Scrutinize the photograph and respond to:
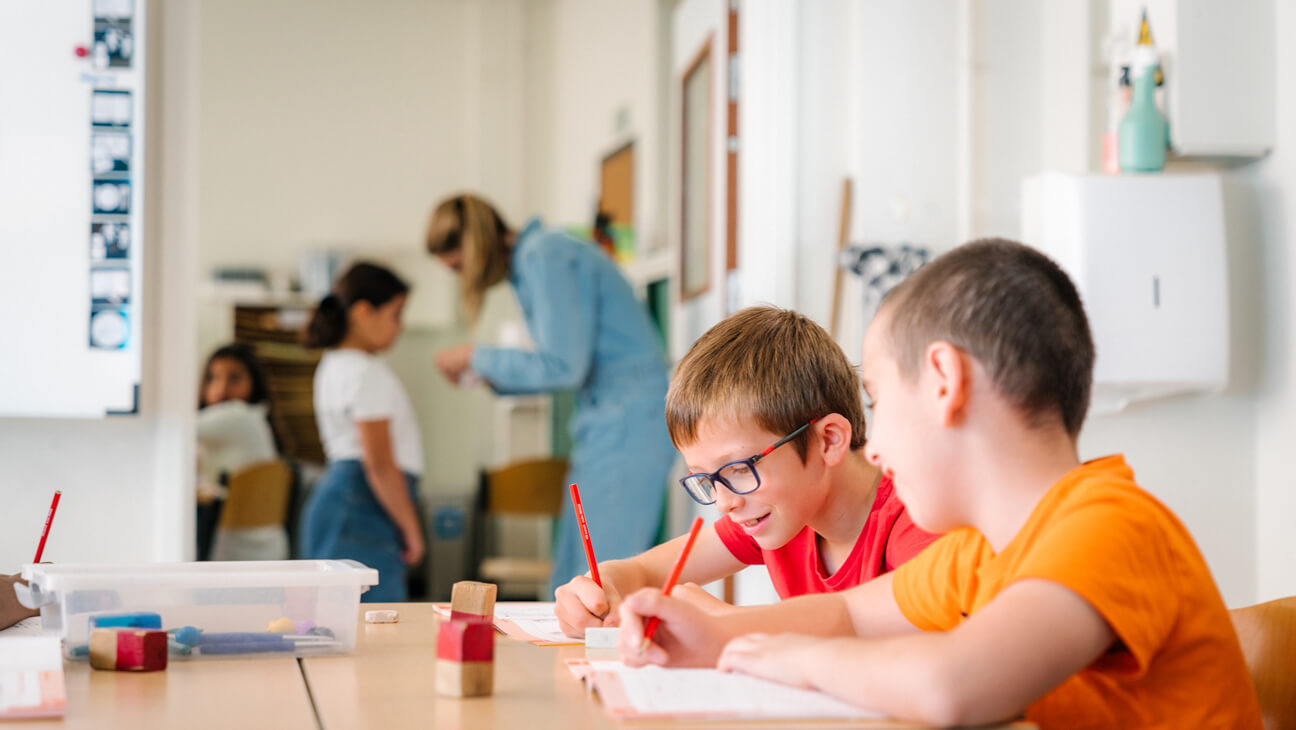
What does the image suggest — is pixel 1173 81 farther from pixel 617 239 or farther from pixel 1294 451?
pixel 617 239

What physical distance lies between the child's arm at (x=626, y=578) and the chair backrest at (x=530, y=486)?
2843 millimetres

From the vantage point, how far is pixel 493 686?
0.93m

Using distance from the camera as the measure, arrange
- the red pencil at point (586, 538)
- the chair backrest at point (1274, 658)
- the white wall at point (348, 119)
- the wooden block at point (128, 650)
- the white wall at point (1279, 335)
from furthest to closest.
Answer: the white wall at point (348, 119) → the white wall at point (1279, 335) → the red pencil at point (586, 538) → the chair backrest at point (1274, 658) → the wooden block at point (128, 650)

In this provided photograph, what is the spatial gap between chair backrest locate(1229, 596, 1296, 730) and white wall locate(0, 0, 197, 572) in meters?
1.89

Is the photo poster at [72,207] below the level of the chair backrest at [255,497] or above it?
above

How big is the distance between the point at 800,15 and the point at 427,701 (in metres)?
2.22

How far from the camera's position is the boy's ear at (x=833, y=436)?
4.44ft

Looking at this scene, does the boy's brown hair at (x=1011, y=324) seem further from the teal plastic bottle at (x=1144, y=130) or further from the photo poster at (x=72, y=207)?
the photo poster at (x=72, y=207)

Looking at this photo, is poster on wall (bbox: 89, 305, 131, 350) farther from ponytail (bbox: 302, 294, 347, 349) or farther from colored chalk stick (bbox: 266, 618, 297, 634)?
colored chalk stick (bbox: 266, 618, 297, 634)

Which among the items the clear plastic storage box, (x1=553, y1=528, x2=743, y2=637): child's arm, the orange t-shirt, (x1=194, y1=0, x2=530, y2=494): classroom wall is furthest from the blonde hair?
(x1=194, y1=0, x2=530, y2=494): classroom wall

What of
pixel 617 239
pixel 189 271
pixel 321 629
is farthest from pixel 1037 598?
pixel 617 239

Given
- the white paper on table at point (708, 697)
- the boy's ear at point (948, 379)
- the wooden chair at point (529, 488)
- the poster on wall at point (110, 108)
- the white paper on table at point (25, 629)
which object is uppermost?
the poster on wall at point (110, 108)

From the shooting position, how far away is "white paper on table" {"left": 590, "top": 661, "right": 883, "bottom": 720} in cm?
81

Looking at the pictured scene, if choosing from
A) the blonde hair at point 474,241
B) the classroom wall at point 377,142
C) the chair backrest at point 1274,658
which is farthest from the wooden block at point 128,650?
the classroom wall at point 377,142
